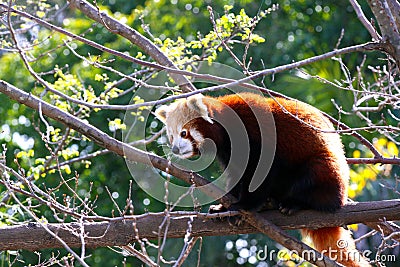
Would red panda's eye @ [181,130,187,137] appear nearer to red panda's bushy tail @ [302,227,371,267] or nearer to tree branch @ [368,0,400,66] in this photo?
red panda's bushy tail @ [302,227,371,267]

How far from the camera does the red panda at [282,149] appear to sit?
3.41 m

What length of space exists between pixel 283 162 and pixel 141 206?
3.65 metres

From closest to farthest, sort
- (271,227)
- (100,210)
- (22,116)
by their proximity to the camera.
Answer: (271,227)
(100,210)
(22,116)

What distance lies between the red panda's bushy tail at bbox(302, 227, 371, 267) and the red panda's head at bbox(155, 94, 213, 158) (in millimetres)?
791

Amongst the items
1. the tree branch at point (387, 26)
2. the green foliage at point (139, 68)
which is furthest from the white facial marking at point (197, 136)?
the green foliage at point (139, 68)

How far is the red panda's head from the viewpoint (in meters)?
3.42

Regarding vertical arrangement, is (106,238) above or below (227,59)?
below

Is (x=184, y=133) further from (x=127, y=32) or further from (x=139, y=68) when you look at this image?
(x=139, y=68)

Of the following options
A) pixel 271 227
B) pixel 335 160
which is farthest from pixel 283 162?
pixel 271 227

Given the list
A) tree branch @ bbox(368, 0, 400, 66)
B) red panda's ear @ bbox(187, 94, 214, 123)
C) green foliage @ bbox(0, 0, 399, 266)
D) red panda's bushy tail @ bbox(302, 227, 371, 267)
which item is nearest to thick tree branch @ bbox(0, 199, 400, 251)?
red panda's bushy tail @ bbox(302, 227, 371, 267)

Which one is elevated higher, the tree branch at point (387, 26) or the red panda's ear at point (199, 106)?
the tree branch at point (387, 26)

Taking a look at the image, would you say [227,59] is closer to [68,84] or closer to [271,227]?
[68,84]

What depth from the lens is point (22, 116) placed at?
23.5 ft

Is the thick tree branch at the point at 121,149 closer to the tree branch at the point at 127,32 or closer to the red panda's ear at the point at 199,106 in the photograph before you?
the red panda's ear at the point at 199,106
